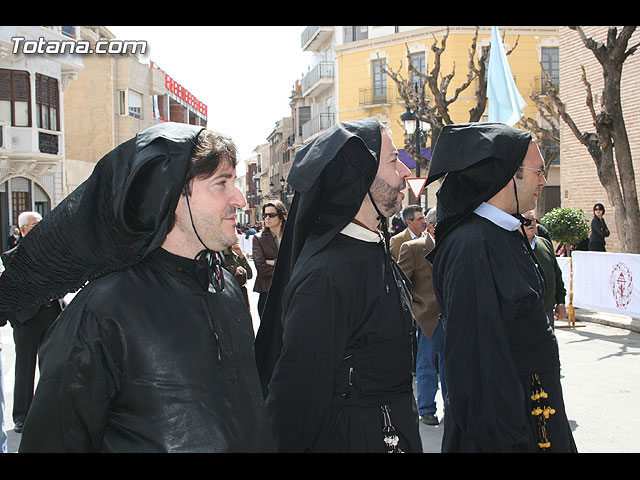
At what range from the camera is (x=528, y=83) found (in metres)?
36.5

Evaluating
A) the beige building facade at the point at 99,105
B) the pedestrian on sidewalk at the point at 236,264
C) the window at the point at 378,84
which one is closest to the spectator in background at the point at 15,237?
the pedestrian on sidewalk at the point at 236,264

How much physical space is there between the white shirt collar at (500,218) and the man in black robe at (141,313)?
161 cm

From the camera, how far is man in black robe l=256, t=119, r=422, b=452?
2.77 metres

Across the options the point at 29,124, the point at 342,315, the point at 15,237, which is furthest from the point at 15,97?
the point at 342,315

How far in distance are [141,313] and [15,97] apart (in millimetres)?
28305

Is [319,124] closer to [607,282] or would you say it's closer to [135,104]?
[135,104]

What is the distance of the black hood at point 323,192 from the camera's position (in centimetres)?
307

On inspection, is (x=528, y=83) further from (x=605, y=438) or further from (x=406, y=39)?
(x=605, y=438)

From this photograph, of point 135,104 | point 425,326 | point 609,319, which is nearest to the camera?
point 425,326

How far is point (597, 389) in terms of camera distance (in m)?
7.48

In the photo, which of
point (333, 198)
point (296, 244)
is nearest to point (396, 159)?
point (333, 198)

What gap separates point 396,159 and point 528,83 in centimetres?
3584

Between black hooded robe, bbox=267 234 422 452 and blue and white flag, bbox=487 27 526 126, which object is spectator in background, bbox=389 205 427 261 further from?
Answer: blue and white flag, bbox=487 27 526 126

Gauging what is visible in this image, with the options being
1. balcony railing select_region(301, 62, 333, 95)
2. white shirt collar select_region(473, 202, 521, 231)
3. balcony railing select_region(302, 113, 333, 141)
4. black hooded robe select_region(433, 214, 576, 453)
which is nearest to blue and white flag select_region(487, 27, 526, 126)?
white shirt collar select_region(473, 202, 521, 231)
